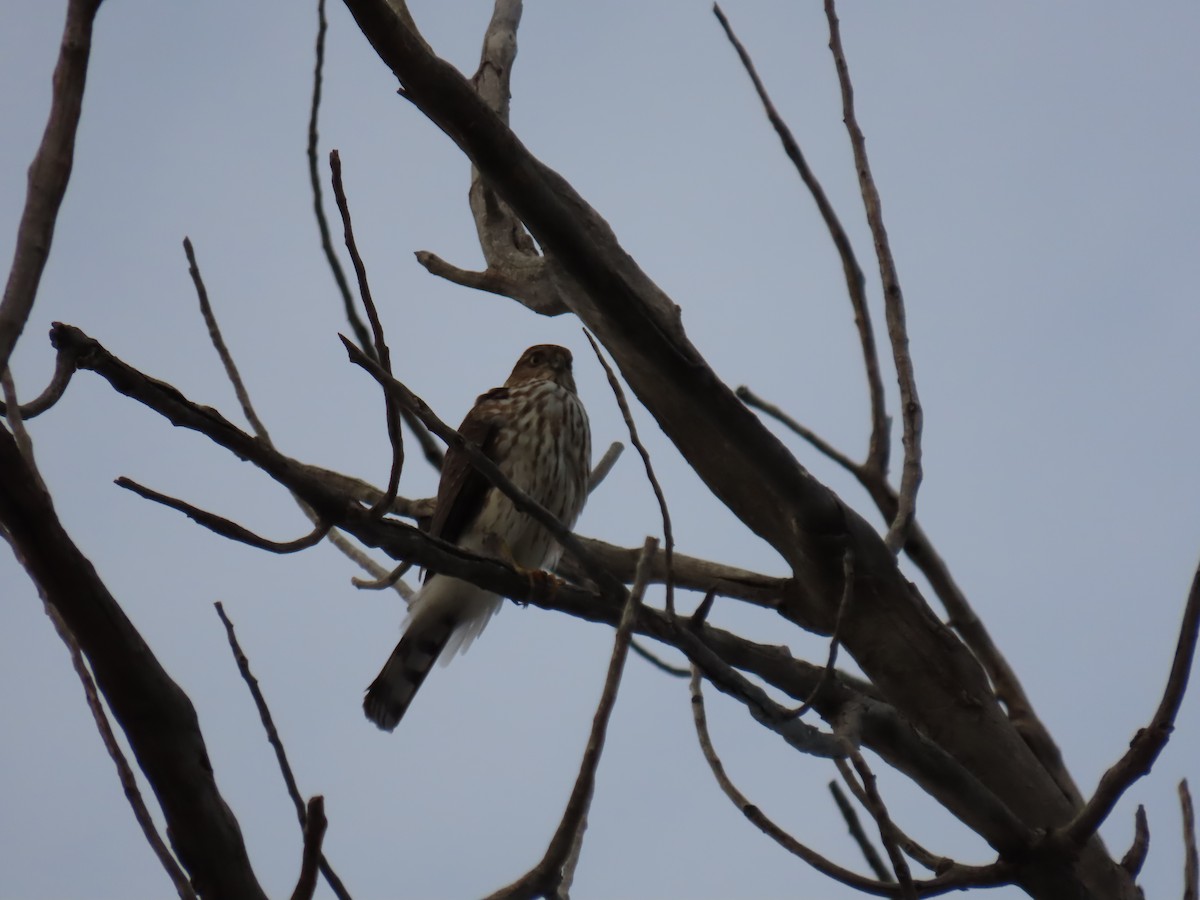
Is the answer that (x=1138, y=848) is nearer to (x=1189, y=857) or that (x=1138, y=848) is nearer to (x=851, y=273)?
(x=1189, y=857)

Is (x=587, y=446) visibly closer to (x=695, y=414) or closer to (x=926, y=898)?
(x=695, y=414)

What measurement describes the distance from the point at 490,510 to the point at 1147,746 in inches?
113

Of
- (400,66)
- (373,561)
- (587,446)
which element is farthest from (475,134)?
(587,446)

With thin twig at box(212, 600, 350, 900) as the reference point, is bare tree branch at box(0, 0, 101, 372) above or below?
above

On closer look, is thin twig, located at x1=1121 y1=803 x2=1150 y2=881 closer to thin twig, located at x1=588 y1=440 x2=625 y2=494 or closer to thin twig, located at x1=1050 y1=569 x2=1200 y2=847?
thin twig, located at x1=1050 y1=569 x2=1200 y2=847

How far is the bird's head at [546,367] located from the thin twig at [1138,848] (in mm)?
3547

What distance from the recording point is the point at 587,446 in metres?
5.37

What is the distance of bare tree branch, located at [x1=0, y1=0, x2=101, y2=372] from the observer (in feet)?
4.59

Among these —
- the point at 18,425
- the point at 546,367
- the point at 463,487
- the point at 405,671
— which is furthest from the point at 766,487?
the point at 546,367

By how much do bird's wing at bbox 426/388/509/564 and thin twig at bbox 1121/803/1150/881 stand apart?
2488mm

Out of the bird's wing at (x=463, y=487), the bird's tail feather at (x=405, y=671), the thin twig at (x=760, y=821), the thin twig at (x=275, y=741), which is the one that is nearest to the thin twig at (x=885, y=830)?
the thin twig at (x=760, y=821)

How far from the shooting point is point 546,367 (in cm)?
592

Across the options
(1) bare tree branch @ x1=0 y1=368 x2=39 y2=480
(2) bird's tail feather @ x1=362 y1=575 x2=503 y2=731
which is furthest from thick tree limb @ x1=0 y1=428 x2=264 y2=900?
(2) bird's tail feather @ x1=362 y1=575 x2=503 y2=731

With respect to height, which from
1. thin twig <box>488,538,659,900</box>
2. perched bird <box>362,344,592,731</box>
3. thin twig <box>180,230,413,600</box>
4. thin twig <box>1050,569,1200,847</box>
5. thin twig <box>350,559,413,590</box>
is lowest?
thin twig <box>488,538,659,900</box>
